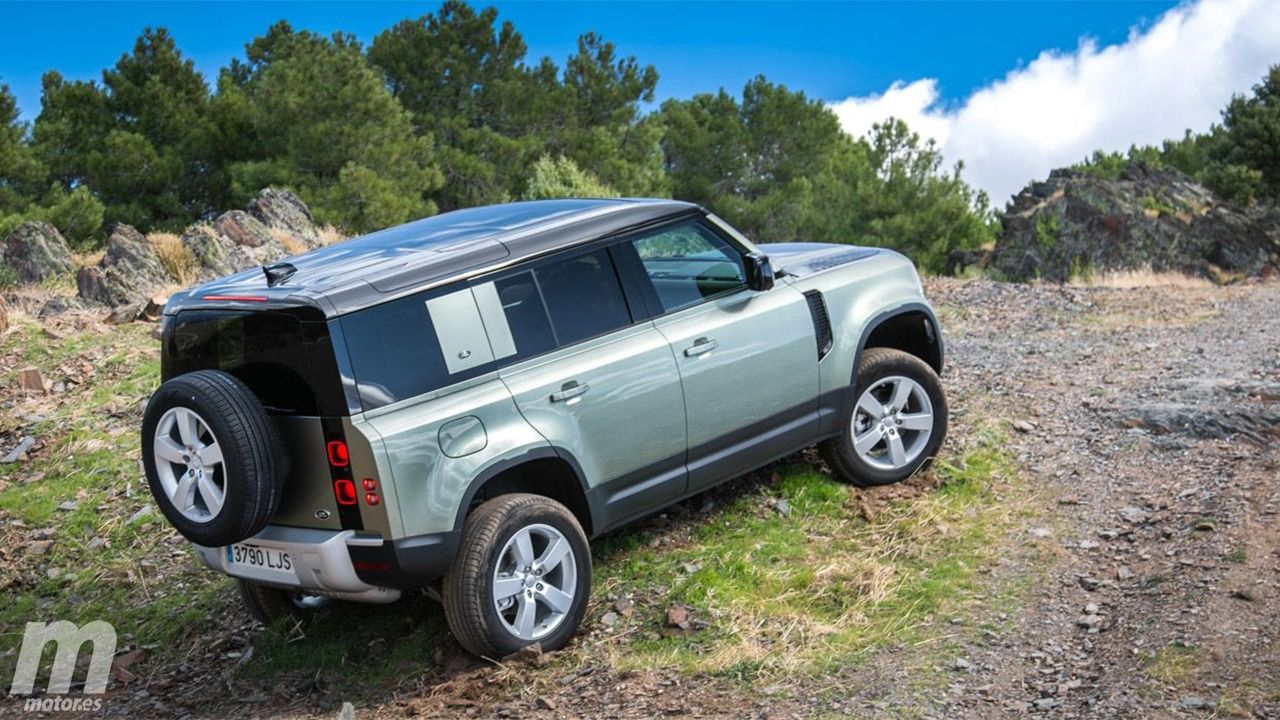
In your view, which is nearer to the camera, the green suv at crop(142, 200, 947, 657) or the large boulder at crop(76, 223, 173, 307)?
the green suv at crop(142, 200, 947, 657)

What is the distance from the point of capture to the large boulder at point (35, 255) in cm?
1588

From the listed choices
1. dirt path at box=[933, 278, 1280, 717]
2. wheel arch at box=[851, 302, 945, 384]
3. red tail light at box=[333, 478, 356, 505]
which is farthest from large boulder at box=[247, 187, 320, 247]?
red tail light at box=[333, 478, 356, 505]

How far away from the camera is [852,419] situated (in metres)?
6.97

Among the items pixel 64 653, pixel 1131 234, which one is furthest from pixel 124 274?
pixel 1131 234

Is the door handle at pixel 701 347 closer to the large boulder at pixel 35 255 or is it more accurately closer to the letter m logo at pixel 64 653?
the letter m logo at pixel 64 653

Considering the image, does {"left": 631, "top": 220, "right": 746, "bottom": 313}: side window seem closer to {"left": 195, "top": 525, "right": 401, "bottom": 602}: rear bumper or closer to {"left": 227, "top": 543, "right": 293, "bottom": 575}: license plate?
{"left": 195, "top": 525, "right": 401, "bottom": 602}: rear bumper

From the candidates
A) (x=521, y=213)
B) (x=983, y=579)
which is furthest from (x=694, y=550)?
(x=521, y=213)

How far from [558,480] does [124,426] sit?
16.5 feet

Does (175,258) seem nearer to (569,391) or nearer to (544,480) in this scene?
(544,480)

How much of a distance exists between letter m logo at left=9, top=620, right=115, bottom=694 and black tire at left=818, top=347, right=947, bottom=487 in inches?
160

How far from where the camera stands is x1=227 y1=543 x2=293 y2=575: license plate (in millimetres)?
5238

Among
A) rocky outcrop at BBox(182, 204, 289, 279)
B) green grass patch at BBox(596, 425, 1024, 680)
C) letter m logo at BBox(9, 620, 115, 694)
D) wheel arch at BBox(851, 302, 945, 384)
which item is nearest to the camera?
green grass patch at BBox(596, 425, 1024, 680)

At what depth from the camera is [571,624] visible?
5.63m

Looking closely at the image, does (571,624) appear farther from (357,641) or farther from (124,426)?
(124,426)
